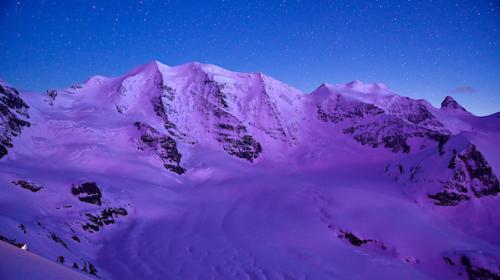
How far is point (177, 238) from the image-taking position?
36.1 meters

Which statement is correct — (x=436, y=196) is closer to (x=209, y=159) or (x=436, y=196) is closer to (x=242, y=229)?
(x=242, y=229)

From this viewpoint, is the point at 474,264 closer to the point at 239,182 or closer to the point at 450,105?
the point at 239,182

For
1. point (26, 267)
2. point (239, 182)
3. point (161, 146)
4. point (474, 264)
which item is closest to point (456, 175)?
point (474, 264)

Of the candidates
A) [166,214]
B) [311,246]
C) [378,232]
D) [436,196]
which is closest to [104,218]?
[166,214]

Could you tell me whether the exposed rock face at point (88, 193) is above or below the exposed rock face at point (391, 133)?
below

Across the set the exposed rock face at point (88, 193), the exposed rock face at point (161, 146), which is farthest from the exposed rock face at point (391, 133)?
the exposed rock face at point (88, 193)

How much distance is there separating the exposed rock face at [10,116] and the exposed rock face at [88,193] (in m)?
14.8

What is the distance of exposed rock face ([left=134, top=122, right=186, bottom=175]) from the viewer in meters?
64.5

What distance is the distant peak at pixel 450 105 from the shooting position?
98.9m

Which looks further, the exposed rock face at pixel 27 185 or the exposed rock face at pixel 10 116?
the exposed rock face at pixel 10 116

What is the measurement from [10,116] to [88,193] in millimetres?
27711

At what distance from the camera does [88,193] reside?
4006 centimetres

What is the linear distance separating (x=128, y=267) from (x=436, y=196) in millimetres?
44707

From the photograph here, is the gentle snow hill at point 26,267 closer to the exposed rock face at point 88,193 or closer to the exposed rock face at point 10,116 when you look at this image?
the exposed rock face at point 88,193
